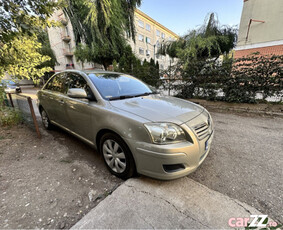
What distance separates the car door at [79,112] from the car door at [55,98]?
24 centimetres

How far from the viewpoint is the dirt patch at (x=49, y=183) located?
1463 mm

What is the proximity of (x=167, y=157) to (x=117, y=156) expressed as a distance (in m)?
0.76

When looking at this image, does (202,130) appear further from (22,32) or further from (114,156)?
(22,32)

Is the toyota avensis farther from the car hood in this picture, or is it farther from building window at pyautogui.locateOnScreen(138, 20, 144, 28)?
building window at pyautogui.locateOnScreen(138, 20, 144, 28)

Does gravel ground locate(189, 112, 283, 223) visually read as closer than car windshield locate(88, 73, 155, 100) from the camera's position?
Yes

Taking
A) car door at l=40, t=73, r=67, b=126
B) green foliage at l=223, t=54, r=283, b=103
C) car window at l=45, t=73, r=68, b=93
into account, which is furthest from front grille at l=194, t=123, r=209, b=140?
green foliage at l=223, t=54, r=283, b=103

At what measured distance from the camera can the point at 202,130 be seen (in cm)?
184

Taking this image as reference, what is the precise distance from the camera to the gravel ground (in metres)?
1.65

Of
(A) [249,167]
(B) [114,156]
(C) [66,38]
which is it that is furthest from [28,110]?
(C) [66,38]

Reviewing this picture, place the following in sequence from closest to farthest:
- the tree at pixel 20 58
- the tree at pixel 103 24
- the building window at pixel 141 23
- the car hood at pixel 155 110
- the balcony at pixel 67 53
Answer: the car hood at pixel 155 110 < the tree at pixel 20 58 < the tree at pixel 103 24 < the balcony at pixel 67 53 < the building window at pixel 141 23

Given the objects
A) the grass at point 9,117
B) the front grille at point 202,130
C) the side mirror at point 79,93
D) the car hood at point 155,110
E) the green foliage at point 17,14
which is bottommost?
the grass at point 9,117

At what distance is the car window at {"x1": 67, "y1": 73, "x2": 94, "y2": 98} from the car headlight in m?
1.20

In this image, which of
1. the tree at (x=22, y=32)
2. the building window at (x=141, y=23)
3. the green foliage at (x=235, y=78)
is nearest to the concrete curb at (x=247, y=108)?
the green foliage at (x=235, y=78)

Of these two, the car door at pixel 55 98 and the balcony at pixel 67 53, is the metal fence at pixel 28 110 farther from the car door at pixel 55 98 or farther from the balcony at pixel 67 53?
the balcony at pixel 67 53
